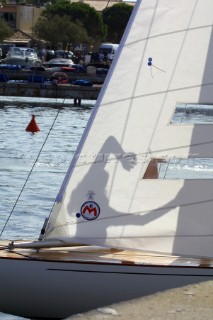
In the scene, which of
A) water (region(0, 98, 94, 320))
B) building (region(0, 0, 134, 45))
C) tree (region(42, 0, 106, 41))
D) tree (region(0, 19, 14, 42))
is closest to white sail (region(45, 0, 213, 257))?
water (region(0, 98, 94, 320))

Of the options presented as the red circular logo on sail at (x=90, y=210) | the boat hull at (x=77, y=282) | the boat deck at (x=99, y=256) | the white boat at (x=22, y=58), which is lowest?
the white boat at (x=22, y=58)

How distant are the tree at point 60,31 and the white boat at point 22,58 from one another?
44.5 ft

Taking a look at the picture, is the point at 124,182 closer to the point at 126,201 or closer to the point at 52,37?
the point at 126,201

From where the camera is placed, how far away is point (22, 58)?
8806cm

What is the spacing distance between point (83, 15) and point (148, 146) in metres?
103

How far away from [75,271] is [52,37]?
3782 inches

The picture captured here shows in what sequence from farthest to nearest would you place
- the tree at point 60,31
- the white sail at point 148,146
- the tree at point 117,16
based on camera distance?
1. the tree at point 117,16
2. the tree at point 60,31
3. the white sail at point 148,146

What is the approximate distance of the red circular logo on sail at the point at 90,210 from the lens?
530 inches

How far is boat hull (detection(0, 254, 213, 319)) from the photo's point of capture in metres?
13.2

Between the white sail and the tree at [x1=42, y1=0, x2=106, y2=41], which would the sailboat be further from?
the tree at [x1=42, y1=0, x2=106, y2=41]

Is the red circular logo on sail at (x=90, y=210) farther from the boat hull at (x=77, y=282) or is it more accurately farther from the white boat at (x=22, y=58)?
the white boat at (x=22, y=58)

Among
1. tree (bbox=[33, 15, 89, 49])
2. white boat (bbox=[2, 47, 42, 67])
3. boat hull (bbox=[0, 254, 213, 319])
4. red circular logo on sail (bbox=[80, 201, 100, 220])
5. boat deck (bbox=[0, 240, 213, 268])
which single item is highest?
red circular logo on sail (bbox=[80, 201, 100, 220])

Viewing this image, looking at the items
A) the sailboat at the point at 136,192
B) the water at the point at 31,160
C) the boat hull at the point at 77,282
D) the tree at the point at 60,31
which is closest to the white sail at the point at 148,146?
the sailboat at the point at 136,192

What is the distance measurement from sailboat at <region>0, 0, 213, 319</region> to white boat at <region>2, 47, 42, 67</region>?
7248 centimetres
